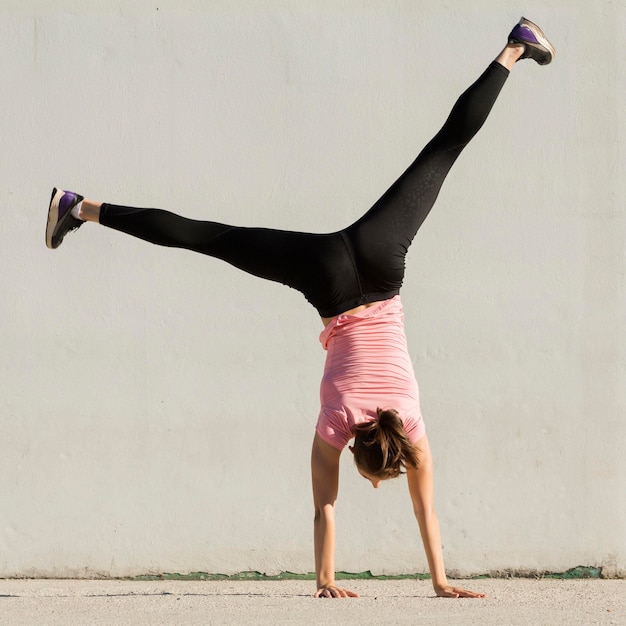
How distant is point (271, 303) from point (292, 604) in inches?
67.0

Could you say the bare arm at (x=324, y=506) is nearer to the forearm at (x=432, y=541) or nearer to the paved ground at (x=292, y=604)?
the paved ground at (x=292, y=604)

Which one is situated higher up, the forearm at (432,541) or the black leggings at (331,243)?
the black leggings at (331,243)

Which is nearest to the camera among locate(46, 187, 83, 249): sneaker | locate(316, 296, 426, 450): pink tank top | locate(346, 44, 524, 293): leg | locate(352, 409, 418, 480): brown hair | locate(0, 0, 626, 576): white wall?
locate(352, 409, 418, 480): brown hair

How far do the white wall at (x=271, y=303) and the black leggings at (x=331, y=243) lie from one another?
91 cm

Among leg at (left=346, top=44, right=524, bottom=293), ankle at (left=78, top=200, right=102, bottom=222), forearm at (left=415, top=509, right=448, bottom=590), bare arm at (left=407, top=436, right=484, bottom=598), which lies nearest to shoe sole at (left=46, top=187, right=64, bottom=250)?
ankle at (left=78, top=200, right=102, bottom=222)

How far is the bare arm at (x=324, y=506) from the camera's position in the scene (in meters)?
3.79

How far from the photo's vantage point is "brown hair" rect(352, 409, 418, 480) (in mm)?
3523

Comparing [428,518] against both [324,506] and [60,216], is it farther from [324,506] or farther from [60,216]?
[60,216]

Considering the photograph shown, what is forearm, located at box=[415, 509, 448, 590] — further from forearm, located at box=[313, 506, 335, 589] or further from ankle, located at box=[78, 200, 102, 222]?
ankle, located at box=[78, 200, 102, 222]

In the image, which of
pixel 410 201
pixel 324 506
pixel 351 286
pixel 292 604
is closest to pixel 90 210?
pixel 351 286

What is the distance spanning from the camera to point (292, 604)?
3.65 meters

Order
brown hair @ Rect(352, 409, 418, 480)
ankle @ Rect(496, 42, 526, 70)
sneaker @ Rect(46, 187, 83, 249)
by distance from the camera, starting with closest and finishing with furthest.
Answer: brown hair @ Rect(352, 409, 418, 480) → sneaker @ Rect(46, 187, 83, 249) → ankle @ Rect(496, 42, 526, 70)

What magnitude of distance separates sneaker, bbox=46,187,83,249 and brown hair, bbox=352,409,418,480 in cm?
153

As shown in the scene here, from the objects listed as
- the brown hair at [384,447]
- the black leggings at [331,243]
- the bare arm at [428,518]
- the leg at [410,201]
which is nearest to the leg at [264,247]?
the black leggings at [331,243]
